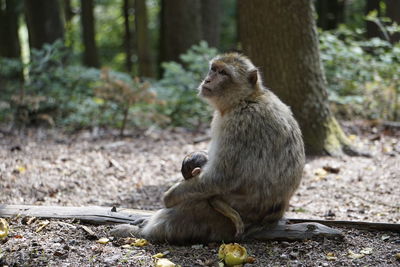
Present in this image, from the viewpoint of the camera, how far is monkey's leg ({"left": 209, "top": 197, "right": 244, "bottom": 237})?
4.07 metres

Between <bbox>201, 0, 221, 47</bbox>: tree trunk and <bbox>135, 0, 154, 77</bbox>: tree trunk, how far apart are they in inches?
Result: 75.4

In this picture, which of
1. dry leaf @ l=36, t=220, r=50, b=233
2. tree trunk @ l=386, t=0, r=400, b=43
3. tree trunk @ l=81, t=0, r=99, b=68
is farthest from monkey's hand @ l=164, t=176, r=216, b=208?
tree trunk @ l=81, t=0, r=99, b=68

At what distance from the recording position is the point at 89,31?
1744 cm

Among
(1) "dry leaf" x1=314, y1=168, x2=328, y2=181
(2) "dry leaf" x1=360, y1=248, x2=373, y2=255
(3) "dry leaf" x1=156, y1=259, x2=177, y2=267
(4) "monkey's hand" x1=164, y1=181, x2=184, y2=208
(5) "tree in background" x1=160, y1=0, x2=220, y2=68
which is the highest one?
(5) "tree in background" x1=160, y1=0, x2=220, y2=68

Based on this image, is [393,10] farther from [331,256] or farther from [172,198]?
[172,198]

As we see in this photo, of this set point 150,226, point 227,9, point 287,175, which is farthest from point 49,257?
point 227,9

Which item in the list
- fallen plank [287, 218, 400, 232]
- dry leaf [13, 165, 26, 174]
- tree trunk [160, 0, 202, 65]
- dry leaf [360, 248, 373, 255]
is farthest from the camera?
tree trunk [160, 0, 202, 65]

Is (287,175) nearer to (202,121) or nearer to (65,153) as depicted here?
(65,153)

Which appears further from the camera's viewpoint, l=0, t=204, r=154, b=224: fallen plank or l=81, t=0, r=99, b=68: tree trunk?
l=81, t=0, r=99, b=68: tree trunk

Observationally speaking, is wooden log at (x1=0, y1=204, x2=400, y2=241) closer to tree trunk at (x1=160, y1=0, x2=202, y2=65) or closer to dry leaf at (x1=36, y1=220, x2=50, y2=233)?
dry leaf at (x1=36, y1=220, x2=50, y2=233)

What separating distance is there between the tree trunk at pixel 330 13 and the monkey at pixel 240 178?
15.1 metres

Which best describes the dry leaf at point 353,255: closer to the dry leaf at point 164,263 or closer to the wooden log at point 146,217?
the wooden log at point 146,217

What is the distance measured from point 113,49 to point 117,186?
19355 mm

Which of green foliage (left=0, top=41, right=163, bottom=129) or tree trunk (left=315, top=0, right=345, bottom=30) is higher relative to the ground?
tree trunk (left=315, top=0, right=345, bottom=30)
